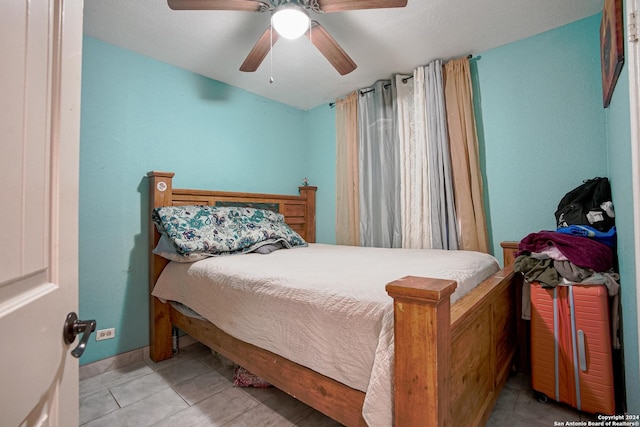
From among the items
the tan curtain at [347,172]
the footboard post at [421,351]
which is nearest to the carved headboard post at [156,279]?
the tan curtain at [347,172]

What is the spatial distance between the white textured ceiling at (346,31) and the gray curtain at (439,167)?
10.0 inches

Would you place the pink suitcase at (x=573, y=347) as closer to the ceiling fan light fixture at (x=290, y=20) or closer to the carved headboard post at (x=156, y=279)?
the ceiling fan light fixture at (x=290, y=20)

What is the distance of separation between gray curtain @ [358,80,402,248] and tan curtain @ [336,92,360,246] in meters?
0.08

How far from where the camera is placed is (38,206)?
0.44 m

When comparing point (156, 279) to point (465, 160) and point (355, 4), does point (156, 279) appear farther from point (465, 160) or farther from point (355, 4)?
point (465, 160)

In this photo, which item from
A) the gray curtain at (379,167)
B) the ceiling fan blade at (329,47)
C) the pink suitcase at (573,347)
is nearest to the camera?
the pink suitcase at (573,347)

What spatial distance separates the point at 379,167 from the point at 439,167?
625mm

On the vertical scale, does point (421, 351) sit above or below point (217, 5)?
below

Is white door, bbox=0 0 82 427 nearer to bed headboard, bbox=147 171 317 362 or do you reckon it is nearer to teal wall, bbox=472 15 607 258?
bed headboard, bbox=147 171 317 362

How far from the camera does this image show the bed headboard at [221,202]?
2.21m

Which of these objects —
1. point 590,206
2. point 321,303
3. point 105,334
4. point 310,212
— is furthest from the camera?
point 310,212

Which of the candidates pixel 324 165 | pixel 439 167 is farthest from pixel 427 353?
pixel 324 165

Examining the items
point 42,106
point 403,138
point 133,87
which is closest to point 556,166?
point 403,138

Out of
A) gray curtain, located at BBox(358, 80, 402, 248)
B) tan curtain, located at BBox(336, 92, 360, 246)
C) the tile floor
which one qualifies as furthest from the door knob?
tan curtain, located at BBox(336, 92, 360, 246)
